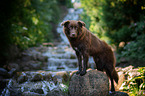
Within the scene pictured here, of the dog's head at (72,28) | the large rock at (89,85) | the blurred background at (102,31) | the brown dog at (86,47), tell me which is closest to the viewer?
the dog's head at (72,28)

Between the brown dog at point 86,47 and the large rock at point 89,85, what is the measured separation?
274mm

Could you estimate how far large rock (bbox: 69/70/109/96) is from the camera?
421cm

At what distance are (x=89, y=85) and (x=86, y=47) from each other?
4.09 feet

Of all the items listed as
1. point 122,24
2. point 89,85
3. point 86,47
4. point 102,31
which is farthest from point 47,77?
point 122,24

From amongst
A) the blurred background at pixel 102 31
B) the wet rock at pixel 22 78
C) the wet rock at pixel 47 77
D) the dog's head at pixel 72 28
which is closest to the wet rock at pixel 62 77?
the wet rock at pixel 47 77

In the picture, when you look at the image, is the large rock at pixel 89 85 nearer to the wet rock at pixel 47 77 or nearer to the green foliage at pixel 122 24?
the wet rock at pixel 47 77

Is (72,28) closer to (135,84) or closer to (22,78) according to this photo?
(135,84)

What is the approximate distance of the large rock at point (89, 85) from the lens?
166 inches

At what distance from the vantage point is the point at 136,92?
4875mm

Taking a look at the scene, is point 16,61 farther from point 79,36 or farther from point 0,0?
point 79,36

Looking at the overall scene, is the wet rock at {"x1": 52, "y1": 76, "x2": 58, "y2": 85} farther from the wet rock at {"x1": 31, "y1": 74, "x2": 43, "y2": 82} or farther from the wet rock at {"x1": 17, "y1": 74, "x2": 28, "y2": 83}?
the wet rock at {"x1": 17, "y1": 74, "x2": 28, "y2": 83}

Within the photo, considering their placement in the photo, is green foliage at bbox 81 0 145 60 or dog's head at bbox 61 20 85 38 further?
green foliage at bbox 81 0 145 60

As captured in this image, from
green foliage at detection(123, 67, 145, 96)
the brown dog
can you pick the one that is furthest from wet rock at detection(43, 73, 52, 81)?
green foliage at detection(123, 67, 145, 96)

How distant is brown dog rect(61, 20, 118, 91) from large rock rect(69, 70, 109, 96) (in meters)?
0.27
